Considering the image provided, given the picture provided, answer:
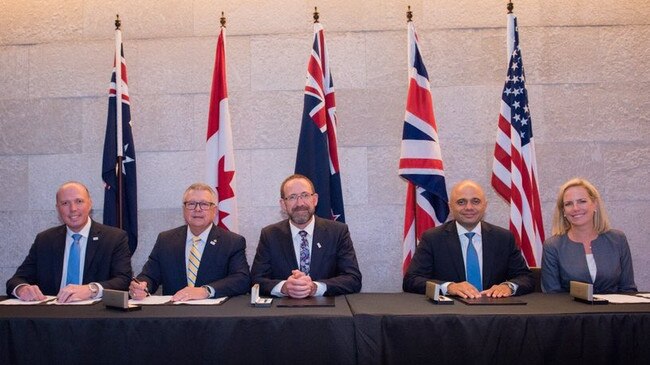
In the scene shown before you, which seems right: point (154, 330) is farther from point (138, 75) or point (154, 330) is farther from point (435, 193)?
point (138, 75)

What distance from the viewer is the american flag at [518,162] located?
4719mm

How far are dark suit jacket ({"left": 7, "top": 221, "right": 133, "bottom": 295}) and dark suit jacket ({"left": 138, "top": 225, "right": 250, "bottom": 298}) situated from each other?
187mm

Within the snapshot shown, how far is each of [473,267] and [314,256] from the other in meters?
1.08

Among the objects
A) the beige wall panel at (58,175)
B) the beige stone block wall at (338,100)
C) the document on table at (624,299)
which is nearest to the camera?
the document on table at (624,299)

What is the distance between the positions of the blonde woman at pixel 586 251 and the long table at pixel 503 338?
1.09 meters

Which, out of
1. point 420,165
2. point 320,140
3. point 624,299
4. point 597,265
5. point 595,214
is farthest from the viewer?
point 320,140

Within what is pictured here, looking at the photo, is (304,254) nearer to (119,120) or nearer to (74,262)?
(74,262)

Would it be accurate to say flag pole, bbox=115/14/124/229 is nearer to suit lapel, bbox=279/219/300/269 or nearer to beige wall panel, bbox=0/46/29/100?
beige wall panel, bbox=0/46/29/100

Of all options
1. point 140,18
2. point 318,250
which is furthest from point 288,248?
point 140,18

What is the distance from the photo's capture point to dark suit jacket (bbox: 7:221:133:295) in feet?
13.1

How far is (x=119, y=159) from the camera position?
4.87m

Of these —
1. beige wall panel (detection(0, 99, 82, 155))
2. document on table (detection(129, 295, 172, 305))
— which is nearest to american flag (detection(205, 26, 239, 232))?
beige wall panel (detection(0, 99, 82, 155))

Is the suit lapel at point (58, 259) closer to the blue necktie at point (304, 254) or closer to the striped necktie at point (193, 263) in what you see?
the striped necktie at point (193, 263)

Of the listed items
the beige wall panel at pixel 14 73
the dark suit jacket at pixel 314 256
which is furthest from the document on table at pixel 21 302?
the beige wall panel at pixel 14 73
